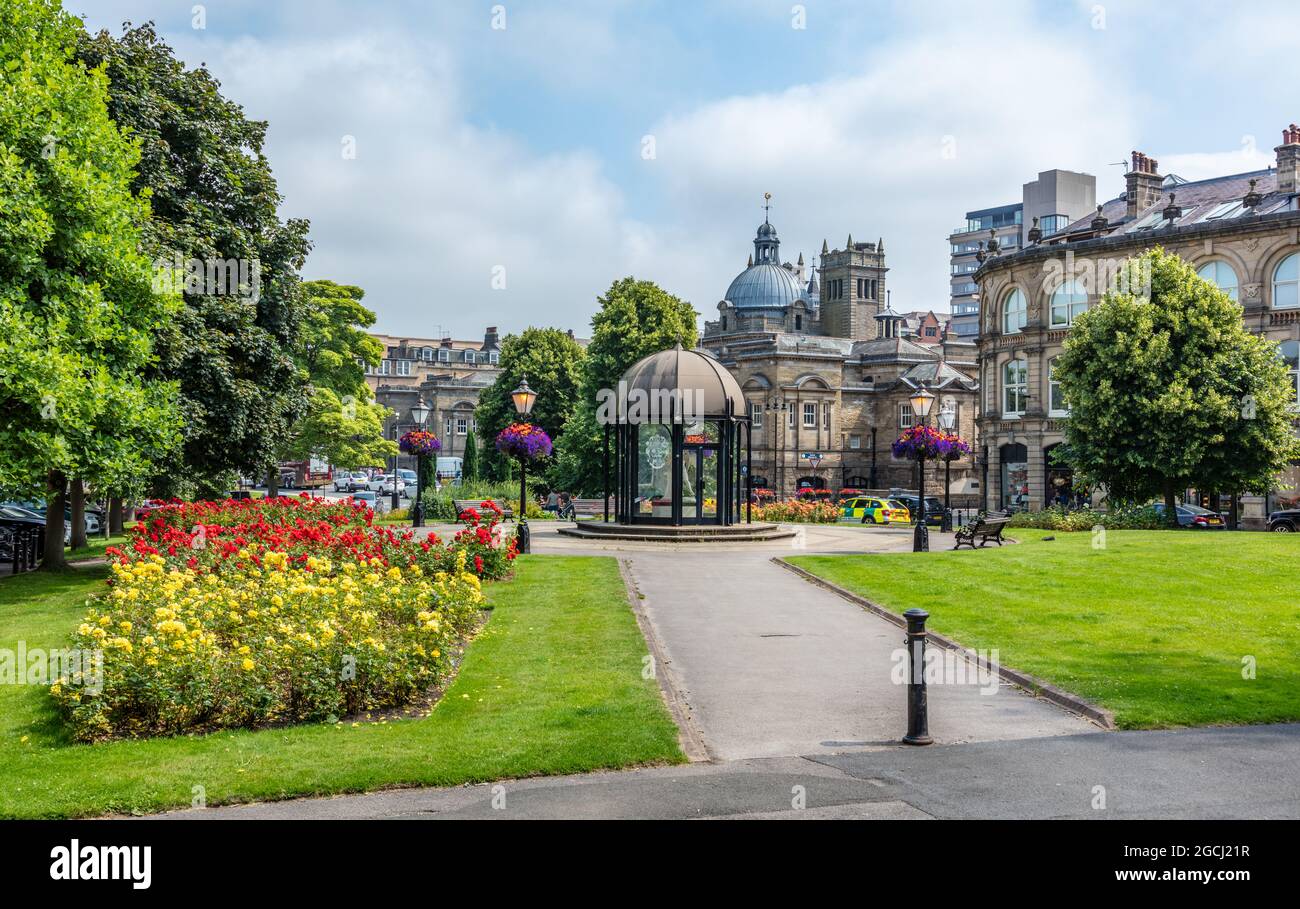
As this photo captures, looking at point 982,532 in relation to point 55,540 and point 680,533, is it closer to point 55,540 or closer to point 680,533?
point 680,533

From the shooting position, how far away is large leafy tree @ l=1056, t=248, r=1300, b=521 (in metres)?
34.8

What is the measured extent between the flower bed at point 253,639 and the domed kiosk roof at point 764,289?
10169 cm

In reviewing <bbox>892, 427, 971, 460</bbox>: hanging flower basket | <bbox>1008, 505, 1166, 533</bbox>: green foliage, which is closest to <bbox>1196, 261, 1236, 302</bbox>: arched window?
<bbox>1008, 505, 1166, 533</bbox>: green foliage

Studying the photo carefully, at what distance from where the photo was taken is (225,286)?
2472cm

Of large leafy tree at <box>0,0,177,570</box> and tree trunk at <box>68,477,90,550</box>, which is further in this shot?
tree trunk at <box>68,477,90,550</box>

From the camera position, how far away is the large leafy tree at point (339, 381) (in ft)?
162

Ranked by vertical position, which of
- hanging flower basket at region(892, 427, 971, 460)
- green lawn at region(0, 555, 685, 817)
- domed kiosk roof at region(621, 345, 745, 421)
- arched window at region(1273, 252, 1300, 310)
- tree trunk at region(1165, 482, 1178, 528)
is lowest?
green lawn at region(0, 555, 685, 817)

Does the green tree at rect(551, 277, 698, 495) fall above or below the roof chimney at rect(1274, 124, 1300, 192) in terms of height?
below

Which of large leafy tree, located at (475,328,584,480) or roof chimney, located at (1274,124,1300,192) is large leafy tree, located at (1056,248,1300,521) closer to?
roof chimney, located at (1274,124,1300,192)

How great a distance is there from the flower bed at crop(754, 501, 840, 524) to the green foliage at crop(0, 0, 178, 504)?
79.5 ft

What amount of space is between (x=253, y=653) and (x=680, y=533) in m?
18.9

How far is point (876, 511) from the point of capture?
155 feet

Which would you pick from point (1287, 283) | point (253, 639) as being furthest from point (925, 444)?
point (1287, 283)
